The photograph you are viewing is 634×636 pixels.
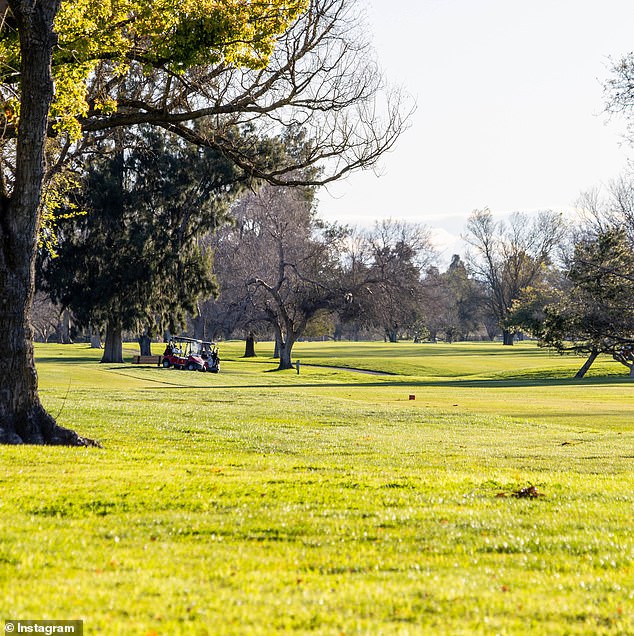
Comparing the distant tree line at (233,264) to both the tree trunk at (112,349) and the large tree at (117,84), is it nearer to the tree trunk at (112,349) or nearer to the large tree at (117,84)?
the tree trunk at (112,349)

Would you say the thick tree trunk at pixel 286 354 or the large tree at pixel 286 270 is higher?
the large tree at pixel 286 270

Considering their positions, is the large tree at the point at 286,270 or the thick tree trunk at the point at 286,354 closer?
the large tree at the point at 286,270

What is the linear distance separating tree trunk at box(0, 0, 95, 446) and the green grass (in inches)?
54.1

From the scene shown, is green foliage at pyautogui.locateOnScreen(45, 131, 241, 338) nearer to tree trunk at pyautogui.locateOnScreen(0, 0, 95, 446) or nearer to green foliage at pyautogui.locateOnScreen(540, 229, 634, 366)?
green foliage at pyautogui.locateOnScreen(540, 229, 634, 366)

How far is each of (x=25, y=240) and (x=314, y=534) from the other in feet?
30.8

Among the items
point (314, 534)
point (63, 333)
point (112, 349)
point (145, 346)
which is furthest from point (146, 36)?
point (63, 333)

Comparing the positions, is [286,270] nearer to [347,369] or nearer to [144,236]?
[347,369]

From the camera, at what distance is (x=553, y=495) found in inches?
428

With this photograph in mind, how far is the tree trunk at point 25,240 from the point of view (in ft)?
48.0

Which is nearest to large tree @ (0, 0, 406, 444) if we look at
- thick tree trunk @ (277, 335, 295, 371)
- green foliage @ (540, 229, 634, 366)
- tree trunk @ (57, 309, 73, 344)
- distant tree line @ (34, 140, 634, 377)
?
distant tree line @ (34, 140, 634, 377)

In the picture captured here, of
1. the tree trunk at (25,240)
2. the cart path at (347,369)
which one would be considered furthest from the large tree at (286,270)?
the tree trunk at (25,240)

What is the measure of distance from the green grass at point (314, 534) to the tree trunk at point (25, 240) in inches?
54.1

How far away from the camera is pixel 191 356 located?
62.4 metres

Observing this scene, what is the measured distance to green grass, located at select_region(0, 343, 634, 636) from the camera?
17.1 feet
